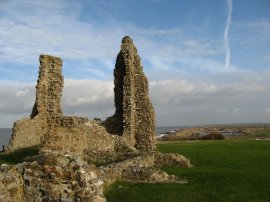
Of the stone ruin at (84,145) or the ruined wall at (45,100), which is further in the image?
the ruined wall at (45,100)

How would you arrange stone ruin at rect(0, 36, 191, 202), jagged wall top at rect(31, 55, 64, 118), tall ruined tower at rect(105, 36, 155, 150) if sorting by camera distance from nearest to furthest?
stone ruin at rect(0, 36, 191, 202) → tall ruined tower at rect(105, 36, 155, 150) → jagged wall top at rect(31, 55, 64, 118)

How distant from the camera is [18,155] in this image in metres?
26.7

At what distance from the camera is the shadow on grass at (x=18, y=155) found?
2427cm

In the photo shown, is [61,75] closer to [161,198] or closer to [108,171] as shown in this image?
[108,171]

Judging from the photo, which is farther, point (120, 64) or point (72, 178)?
point (120, 64)

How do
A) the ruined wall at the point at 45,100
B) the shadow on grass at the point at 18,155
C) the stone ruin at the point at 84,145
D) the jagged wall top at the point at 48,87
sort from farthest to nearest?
the jagged wall top at the point at 48,87, the ruined wall at the point at 45,100, the shadow on grass at the point at 18,155, the stone ruin at the point at 84,145

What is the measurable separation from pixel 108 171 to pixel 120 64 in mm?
14208

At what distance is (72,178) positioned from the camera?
7.73m

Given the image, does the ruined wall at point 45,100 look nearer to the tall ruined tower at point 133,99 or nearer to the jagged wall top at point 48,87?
the jagged wall top at point 48,87

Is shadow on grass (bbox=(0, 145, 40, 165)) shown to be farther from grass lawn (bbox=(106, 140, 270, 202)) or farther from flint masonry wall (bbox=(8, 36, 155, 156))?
grass lawn (bbox=(106, 140, 270, 202))

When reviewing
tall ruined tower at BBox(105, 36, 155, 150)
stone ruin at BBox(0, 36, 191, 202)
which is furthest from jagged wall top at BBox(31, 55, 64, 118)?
tall ruined tower at BBox(105, 36, 155, 150)

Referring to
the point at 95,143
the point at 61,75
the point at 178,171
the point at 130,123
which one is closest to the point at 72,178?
the point at 178,171

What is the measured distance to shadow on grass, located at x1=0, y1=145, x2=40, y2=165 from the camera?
24266mm

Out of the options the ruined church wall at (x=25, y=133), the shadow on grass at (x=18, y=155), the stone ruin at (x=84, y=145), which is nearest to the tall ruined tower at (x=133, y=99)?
the stone ruin at (x=84, y=145)
